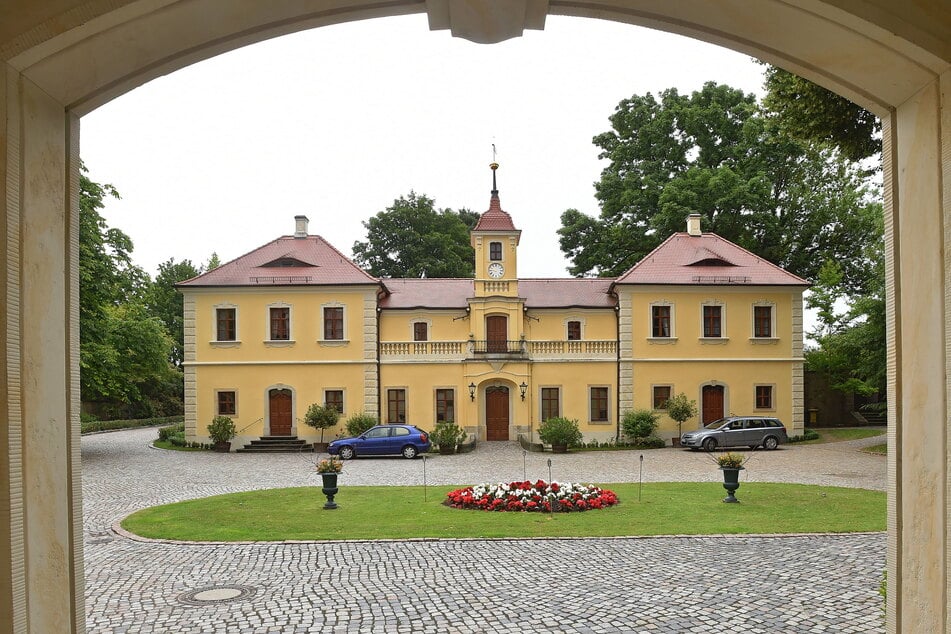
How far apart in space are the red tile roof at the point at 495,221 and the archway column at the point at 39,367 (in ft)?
86.1

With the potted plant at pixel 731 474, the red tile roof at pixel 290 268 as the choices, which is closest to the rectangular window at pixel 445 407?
the red tile roof at pixel 290 268

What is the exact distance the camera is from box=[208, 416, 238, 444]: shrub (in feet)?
88.4

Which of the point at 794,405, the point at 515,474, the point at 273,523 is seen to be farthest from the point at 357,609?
the point at 794,405

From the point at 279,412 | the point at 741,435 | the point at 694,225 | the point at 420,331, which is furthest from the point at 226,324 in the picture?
the point at 694,225

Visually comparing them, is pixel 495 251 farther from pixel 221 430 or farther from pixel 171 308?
pixel 171 308

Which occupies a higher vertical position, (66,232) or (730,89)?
(730,89)

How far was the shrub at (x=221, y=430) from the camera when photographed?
26.9m

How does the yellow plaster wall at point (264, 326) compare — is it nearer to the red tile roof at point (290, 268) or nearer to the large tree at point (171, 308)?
the red tile roof at point (290, 268)

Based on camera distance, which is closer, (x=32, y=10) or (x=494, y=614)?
(x=32, y=10)

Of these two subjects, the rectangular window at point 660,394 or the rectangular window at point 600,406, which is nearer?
the rectangular window at point 660,394

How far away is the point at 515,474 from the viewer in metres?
19.0

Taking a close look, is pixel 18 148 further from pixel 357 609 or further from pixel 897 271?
pixel 357 609

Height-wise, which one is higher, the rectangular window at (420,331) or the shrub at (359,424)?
the rectangular window at (420,331)

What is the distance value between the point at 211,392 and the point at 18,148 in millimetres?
26770
